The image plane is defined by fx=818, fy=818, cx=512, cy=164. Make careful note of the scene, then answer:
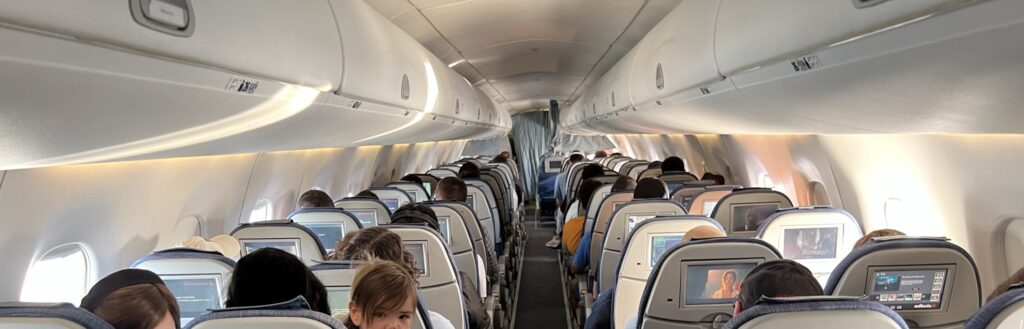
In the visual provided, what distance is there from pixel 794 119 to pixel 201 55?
3552 millimetres

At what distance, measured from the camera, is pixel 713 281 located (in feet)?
12.9

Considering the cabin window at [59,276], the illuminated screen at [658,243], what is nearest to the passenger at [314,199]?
the cabin window at [59,276]

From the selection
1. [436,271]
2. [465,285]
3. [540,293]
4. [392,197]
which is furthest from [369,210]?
[540,293]

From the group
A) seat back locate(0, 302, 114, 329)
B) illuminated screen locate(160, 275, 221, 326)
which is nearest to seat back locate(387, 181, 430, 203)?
illuminated screen locate(160, 275, 221, 326)

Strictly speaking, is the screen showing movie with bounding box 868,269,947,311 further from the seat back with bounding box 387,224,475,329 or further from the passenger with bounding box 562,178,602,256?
the passenger with bounding box 562,178,602,256

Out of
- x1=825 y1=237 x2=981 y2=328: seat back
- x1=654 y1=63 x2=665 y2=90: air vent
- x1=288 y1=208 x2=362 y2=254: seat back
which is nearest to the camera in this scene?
x1=825 y1=237 x2=981 y2=328: seat back

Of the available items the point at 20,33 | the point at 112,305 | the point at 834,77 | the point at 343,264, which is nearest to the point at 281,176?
the point at 343,264

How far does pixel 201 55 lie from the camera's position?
2.37 metres

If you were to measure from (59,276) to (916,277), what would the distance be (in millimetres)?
4366

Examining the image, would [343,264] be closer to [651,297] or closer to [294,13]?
[294,13]

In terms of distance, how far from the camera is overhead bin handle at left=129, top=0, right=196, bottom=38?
1998mm

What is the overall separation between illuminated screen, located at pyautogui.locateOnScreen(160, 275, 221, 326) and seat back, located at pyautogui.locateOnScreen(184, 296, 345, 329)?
1.60 metres

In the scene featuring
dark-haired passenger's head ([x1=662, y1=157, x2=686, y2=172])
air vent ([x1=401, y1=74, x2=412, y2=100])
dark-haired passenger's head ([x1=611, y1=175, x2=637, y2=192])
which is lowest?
dark-haired passenger's head ([x1=611, y1=175, x2=637, y2=192])

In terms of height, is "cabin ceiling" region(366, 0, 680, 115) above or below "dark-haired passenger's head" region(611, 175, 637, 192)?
above
